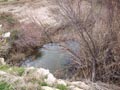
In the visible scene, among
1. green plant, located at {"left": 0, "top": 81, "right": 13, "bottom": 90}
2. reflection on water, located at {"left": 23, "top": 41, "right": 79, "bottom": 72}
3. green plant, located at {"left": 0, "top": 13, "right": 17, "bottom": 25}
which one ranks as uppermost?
green plant, located at {"left": 0, "top": 13, "right": 17, "bottom": 25}

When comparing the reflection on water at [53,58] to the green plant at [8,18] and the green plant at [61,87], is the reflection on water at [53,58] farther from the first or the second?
the green plant at [61,87]

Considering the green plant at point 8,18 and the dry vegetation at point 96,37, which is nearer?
the dry vegetation at point 96,37

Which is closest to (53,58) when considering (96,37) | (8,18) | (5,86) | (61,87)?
(96,37)

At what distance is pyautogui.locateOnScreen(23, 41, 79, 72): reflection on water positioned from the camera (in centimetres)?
841

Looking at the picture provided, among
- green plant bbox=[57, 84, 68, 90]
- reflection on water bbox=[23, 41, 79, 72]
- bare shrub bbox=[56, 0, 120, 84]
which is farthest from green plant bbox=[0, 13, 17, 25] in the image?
green plant bbox=[57, 84, 68, 90]

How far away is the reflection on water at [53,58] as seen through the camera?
8.41 m

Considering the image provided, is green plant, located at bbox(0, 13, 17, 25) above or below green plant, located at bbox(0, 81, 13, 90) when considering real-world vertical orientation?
above

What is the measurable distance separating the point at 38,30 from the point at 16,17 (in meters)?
2.52

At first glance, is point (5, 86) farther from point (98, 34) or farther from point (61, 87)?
point (98, 34)

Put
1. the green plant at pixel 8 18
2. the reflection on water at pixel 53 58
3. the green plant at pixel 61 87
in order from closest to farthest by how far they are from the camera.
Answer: the green plant at pixel 61 87
the reflection on water at pixel 53 58
the green plant at pixel 8 18

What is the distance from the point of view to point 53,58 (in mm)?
9070

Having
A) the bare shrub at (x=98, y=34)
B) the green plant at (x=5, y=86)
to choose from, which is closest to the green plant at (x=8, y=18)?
the bare shrub at (x=98, y=34)

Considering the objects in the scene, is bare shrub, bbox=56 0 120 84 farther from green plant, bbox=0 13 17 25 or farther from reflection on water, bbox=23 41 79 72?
green plant, bbox=0 13 17 25

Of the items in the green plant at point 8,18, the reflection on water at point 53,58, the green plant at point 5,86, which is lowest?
the reflection on water at point 53,58
